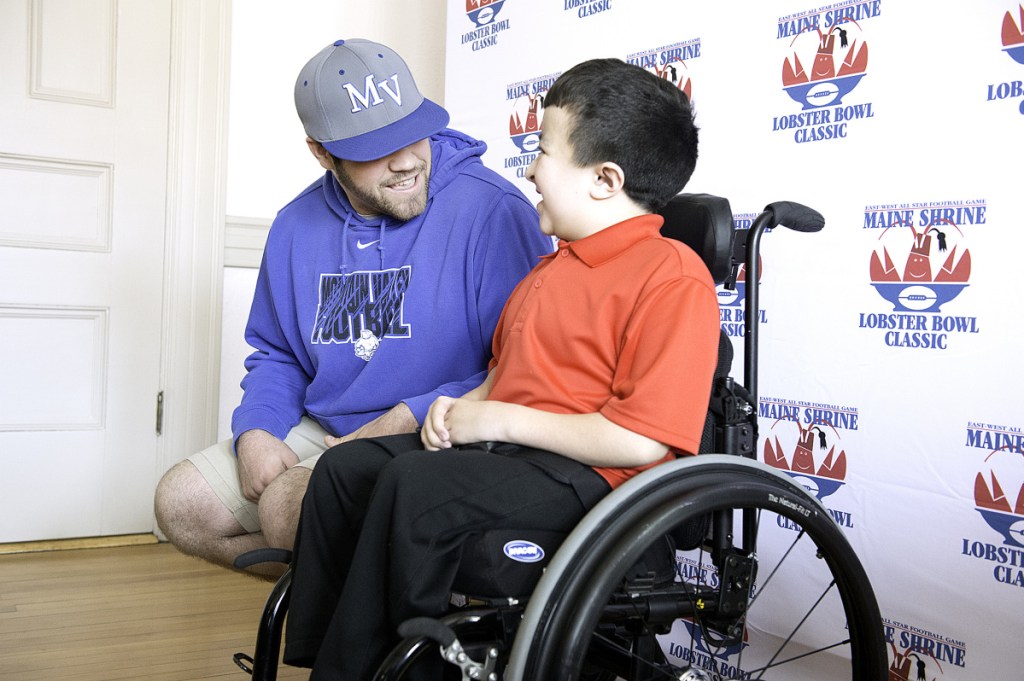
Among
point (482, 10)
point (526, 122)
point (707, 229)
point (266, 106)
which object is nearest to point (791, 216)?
point (707, 229)

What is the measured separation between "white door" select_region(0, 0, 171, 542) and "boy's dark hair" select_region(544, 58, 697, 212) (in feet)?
6.78

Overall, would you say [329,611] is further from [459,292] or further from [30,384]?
[30,384]

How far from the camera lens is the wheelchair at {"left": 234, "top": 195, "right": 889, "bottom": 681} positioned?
2.91 feet

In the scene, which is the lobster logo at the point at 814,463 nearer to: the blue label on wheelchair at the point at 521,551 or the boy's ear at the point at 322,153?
the blue label on wheelchair at the point at 521,551

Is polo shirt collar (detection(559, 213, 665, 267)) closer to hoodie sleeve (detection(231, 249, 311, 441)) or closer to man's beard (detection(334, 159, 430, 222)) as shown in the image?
man's beard (detection(334, 159, 430, 222))

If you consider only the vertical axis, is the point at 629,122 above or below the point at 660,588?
above

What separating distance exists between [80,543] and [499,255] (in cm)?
203

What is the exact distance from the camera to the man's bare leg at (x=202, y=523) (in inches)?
58.9

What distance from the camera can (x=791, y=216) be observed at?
1.20m

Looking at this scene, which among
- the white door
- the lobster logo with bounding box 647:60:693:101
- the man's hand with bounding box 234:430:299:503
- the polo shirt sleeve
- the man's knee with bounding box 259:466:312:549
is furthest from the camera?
the white door

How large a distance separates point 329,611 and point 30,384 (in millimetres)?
2089

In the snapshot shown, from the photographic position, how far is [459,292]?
146 cm

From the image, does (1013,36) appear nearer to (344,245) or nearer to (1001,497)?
(1001,497)

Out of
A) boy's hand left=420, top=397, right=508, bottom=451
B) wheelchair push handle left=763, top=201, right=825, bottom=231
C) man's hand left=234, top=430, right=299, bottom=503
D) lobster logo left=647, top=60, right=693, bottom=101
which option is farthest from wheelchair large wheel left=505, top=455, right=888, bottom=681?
lobster logo left=647, top=60, right=693, bottom=101
